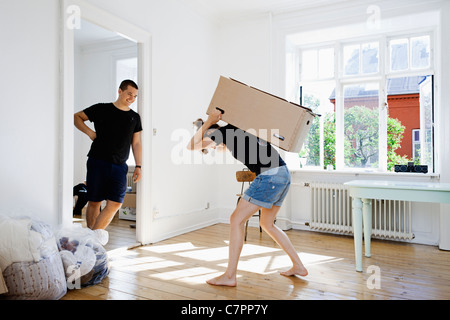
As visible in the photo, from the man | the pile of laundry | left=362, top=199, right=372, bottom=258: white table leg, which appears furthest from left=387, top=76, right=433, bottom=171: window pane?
the pile of laundry

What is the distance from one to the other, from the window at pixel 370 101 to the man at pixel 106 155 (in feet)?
8.06

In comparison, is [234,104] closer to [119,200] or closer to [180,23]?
[119,200]

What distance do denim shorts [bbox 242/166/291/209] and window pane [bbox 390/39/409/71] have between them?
2684 millimetres

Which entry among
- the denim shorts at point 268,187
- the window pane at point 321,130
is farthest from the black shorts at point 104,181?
the window pane at point 321,130

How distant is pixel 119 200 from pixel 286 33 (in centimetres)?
286

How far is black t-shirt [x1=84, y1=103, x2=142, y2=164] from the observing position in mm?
2789

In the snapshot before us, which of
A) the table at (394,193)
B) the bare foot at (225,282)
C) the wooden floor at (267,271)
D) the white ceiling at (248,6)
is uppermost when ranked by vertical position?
the white ceiling at (248,6)

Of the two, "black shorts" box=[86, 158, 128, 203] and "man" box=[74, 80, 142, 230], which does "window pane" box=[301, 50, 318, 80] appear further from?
"black shorts" box=[86, 158, 128, 203]

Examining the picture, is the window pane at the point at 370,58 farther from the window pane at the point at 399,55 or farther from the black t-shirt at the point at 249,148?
the black t-shirt at the point at 249,148

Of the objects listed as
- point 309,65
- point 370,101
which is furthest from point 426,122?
point 309,65

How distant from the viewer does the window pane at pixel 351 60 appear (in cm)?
419

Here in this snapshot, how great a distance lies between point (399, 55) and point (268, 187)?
290 cm
